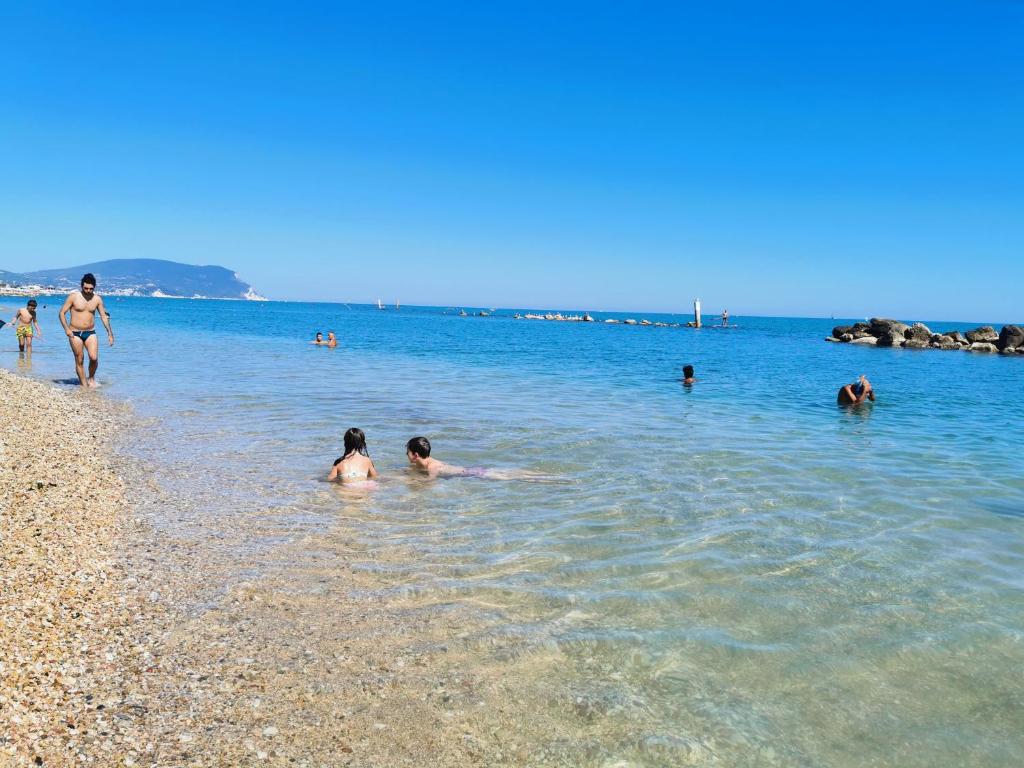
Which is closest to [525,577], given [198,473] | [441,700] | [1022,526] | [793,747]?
[441,700]

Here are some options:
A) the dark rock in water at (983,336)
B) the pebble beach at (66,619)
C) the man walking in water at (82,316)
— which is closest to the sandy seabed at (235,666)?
the pebble beach at (66,619)

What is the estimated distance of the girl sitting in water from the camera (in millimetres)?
8758

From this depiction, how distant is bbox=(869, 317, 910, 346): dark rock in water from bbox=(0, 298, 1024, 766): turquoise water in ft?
149

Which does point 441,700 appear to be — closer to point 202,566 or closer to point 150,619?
point 150,619

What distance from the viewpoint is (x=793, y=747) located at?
353 centimetres

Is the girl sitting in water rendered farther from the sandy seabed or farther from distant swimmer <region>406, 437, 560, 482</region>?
the sandy seabed

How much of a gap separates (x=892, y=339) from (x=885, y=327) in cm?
271

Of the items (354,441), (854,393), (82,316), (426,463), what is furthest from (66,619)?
(854,393)

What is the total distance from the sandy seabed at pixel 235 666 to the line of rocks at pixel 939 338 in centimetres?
5770

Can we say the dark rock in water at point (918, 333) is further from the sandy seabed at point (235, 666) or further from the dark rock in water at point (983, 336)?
the sandy seabed at point (235, 666)

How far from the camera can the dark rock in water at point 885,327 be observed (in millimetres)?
56200

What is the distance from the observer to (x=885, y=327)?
191 feet

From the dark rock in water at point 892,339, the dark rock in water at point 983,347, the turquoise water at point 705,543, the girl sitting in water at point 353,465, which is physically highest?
the dark rock in water at point 892,339

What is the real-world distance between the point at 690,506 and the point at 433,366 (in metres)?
20.7
